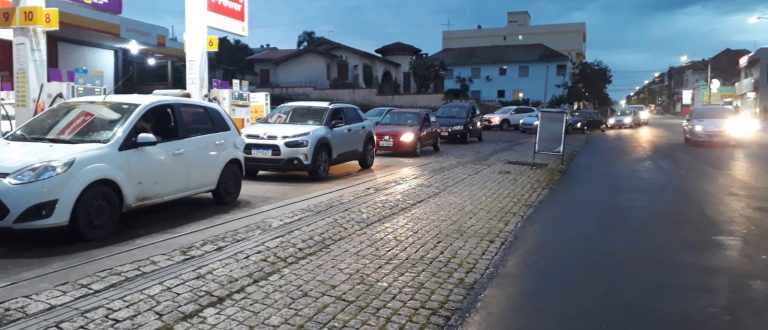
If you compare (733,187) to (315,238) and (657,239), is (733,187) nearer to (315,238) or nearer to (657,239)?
(657,239)

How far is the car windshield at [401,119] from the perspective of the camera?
64.6ft

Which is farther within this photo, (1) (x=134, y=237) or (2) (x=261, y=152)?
(2) (x=261, y=152)

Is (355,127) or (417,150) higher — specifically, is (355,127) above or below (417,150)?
above

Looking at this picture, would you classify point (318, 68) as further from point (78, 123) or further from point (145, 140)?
point (145, 140)

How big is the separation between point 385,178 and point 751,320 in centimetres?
892

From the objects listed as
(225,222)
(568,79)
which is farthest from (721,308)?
(568,79)

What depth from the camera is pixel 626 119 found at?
45125 mm

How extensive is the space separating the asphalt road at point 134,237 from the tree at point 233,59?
4126 cm

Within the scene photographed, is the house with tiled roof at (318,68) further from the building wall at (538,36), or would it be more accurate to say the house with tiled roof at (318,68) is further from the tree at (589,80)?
the building wall at (538,36)

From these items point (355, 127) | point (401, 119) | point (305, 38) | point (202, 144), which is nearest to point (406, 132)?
point (401, 119)

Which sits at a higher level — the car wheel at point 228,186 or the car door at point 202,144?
the car door at point 202,144

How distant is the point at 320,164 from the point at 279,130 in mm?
1076

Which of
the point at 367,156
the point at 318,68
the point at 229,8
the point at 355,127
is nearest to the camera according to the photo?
the point at 355,127

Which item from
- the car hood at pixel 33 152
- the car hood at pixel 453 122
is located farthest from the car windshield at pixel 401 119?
the car hood at pixel 33 152
